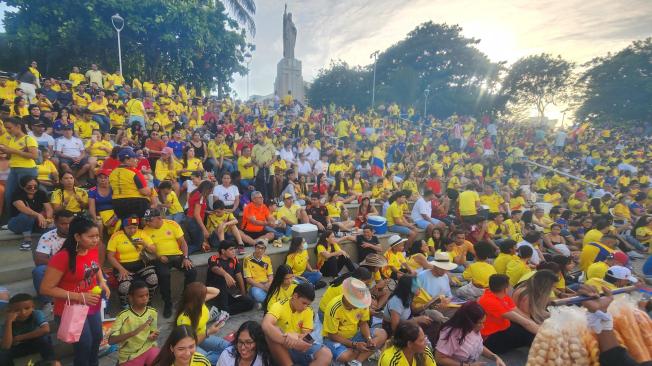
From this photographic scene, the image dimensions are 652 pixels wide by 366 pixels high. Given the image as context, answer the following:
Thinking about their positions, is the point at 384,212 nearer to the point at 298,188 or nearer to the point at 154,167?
the point at 298,188

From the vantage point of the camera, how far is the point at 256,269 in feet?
20.4

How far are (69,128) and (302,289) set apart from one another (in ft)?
23.3

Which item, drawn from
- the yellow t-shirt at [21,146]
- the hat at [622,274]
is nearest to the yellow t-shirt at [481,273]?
the hat at [622,274]

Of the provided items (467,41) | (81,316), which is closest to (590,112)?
(467,41)

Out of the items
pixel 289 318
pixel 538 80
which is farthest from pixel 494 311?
pixel 538 80

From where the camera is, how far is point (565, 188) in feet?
55.6

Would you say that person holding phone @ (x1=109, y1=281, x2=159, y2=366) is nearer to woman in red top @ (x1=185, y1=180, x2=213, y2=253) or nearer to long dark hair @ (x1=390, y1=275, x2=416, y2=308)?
woman in red top @ (x1=185, y1=180, x2=213, y2=253)

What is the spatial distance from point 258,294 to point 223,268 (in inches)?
29.5

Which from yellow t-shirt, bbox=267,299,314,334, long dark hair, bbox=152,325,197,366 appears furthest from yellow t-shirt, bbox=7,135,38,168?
yellow t-shirt, bbox=267,299,314,334

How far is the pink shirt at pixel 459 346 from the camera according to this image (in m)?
4.20

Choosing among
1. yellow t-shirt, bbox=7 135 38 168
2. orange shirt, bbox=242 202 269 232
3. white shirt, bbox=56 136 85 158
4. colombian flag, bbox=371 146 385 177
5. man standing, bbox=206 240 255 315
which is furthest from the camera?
colombian flag, bbox=371 146 385 177

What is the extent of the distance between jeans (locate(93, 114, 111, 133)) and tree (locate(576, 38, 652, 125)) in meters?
46.8

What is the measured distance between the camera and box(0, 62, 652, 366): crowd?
367 centimetres

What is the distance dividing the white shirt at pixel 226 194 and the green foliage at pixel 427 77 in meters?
39.3
